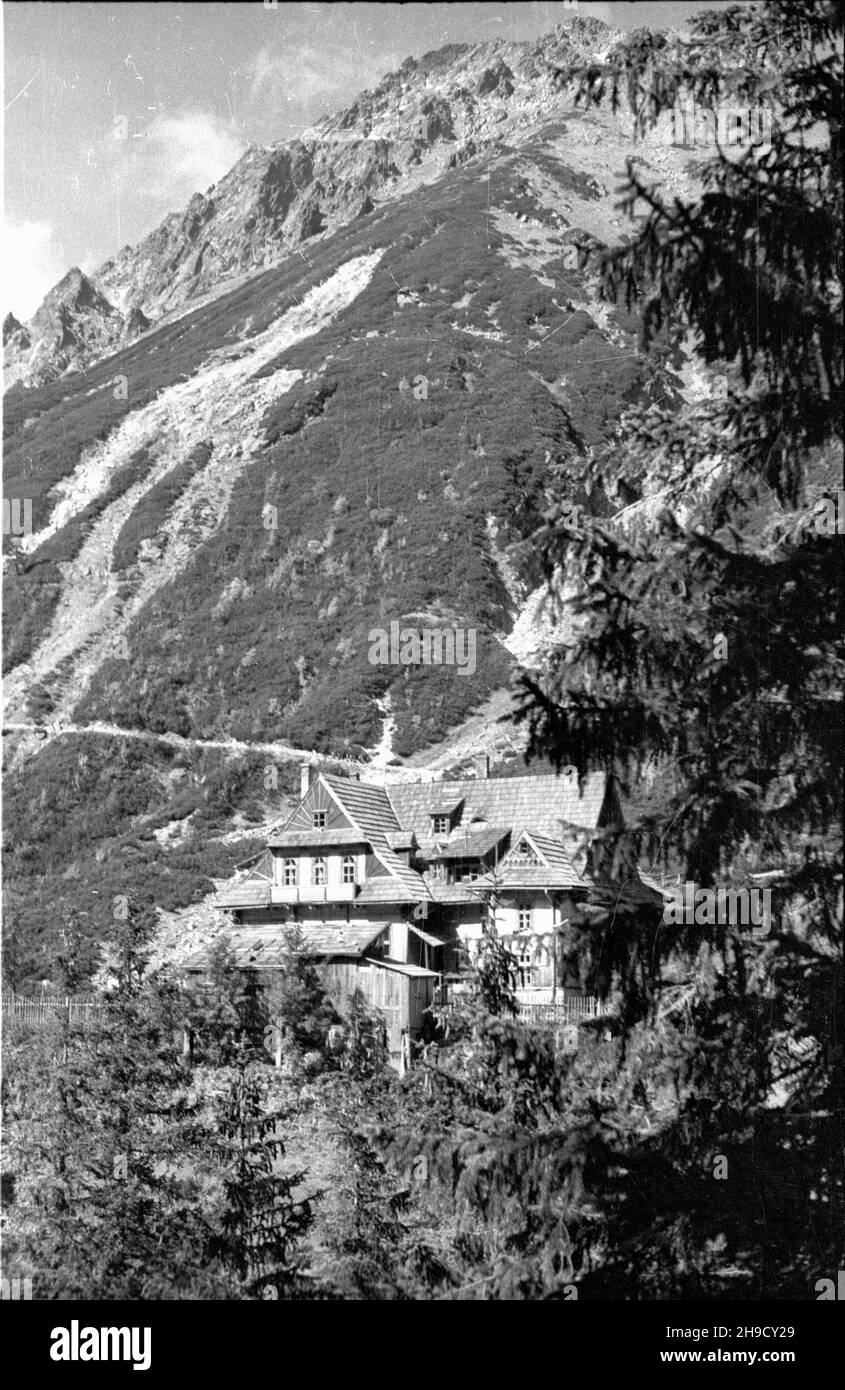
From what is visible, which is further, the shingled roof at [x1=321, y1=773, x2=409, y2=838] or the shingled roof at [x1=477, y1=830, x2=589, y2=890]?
the shingled roof at [x1=321, y1=773, x2=409, y2=838]

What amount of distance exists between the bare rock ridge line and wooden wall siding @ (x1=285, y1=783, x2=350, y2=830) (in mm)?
18287

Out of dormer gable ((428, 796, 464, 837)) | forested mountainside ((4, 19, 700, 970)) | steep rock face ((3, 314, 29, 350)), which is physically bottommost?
dormer gable ((428, 796, 464, 837))

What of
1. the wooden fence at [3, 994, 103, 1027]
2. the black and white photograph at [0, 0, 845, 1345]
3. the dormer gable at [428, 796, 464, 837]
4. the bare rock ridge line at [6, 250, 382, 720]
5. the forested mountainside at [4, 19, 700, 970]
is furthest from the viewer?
the bare rock ridge line at [6, 250, 382, 720]

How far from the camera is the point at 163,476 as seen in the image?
186ft

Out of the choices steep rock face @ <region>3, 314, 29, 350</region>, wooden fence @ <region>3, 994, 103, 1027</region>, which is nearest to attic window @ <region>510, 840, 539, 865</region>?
wooden fence @ <region>3, 994, 103, 1027</region>

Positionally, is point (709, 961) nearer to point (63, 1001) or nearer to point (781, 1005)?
point (781, 1005)

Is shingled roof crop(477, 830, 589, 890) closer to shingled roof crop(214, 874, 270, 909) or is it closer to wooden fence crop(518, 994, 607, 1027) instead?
wooden fence crop(518, 994, 607, 1027)

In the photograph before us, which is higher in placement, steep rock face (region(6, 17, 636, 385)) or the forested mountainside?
steep rock face (region(6, 17, 636, 385))

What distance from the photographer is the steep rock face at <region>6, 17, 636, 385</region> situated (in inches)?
3954

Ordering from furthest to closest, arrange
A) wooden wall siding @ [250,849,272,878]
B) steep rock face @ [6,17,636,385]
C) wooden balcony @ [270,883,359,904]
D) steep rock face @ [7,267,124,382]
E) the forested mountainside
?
steep rock face @ [7,267,124,382] → steep rock face @ [6,17,636,385] → the forested mountainside → wooden wall siding @ [250,849,272,878] → wooden balcony @ [270,883,359,904]

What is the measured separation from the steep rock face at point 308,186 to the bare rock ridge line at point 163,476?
86.8 feet

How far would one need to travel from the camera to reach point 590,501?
362 inches

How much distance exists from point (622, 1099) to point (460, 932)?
35.8ft

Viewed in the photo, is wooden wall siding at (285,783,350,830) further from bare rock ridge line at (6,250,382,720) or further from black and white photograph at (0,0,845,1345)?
bare rock ridge line at (6,250,382,720)
